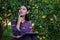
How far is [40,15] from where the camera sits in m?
6.68

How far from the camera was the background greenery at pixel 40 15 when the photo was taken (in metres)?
6.39

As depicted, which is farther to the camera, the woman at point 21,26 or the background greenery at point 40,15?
the background greenery at point 40,15

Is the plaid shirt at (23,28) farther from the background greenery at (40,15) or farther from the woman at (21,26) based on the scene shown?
the background greenery at (40,15)

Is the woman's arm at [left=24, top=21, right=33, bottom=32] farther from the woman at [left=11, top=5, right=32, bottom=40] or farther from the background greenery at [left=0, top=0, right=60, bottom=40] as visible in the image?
the background greenery at [left=0, top=0, right=60, bottom=40]

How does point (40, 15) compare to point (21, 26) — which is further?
point (40, 15)

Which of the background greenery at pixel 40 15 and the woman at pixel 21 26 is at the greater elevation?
the woman at pixel 21 26

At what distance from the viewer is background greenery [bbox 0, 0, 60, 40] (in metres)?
6.39

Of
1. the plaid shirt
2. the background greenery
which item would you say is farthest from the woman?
the background greenery

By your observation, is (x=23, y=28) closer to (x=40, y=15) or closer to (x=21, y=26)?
(x=21, y=26)

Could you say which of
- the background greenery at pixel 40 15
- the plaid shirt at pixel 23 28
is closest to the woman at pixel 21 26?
the plaid shirt at pixel 23 28

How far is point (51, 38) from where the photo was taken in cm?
713

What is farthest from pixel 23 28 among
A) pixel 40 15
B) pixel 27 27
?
pixel 40 15

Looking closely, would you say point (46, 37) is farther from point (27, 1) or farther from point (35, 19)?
point (27, 1)

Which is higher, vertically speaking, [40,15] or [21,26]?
[21,26]
